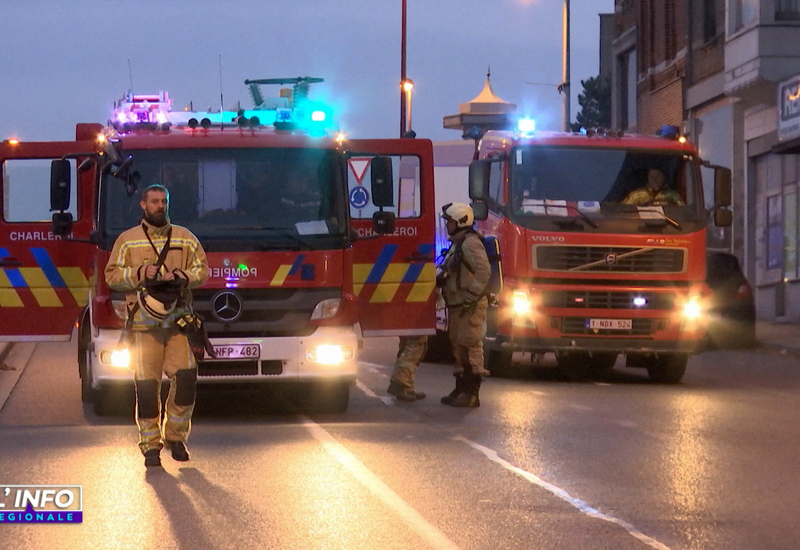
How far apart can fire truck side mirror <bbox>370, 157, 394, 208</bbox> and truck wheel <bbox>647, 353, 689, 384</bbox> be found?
6.35m

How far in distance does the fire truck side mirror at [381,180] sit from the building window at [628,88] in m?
34.3

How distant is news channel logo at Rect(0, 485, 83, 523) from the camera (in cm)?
885

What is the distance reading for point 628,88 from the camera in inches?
1944

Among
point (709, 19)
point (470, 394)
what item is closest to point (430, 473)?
point (470, 394)

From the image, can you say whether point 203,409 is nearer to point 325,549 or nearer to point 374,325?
point 374,325

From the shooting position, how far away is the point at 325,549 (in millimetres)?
7816

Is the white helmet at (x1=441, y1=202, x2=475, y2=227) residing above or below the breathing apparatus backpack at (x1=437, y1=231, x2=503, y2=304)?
above

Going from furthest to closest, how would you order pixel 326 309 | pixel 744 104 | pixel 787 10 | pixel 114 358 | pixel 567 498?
pixel 744 104, pixel 787 10, pixel 326 309, pixel 114 358, pixel 567 498

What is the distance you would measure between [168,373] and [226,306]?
2.49 metres

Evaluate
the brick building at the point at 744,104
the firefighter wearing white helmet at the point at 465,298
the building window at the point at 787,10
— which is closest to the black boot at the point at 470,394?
the firefighter wearing white helmet at the point at 465,298

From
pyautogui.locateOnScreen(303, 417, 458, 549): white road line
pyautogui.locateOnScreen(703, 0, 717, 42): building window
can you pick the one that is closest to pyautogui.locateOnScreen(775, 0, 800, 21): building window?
pyautogui.locateOnScreen(703, 0, 717, 42): building window

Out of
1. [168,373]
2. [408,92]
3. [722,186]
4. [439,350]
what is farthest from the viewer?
[408,92]

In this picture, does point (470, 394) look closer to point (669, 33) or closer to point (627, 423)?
point (627, 423)

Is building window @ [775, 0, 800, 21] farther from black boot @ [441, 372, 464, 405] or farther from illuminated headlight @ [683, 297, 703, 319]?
black boot @ [441, 372, 464, 405]
